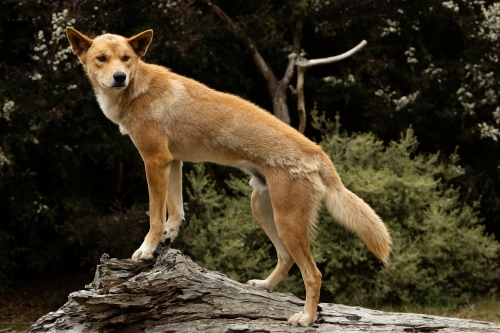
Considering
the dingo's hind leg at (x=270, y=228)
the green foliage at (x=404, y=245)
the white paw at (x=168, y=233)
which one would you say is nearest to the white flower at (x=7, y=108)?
the green foliage at (x=404, y=245)

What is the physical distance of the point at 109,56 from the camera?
207 inches

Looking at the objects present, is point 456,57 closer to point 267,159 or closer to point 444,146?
point 444,146

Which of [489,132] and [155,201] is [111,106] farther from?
[489,132]

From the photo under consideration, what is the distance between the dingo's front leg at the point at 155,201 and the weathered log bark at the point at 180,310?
96 millimetres

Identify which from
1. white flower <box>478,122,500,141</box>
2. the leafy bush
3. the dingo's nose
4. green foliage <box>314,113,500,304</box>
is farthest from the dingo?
white flower <box>478,122,500,141</box>

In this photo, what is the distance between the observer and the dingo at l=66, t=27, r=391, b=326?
16.8ft

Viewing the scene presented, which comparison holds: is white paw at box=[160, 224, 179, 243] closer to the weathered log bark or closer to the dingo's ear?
the weathered log bark

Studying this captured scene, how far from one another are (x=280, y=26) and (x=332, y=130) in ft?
5.48

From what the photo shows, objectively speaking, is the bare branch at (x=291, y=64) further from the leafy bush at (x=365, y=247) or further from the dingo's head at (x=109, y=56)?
the dingo's head at (x=109, y=56)

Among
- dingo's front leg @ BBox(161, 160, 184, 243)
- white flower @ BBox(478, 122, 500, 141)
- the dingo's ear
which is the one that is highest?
the dingo's ear

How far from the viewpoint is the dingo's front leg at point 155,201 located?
5246 millimetres

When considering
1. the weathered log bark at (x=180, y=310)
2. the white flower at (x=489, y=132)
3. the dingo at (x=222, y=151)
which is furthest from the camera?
the white flower at (x=489, y=132)

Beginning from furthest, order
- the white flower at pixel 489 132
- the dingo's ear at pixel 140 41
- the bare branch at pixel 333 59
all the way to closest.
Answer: the white flower at pixel 489 132, the bare branch at pixel 333 59, the dingo's ear at pixel 140 41

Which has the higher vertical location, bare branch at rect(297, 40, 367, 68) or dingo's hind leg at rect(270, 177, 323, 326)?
bare branch at rect(297, 40, 367, 68)
